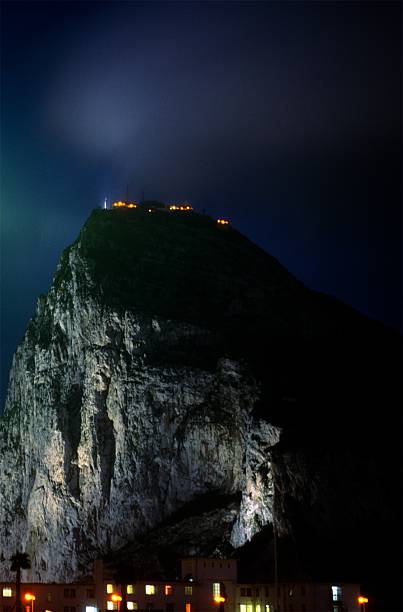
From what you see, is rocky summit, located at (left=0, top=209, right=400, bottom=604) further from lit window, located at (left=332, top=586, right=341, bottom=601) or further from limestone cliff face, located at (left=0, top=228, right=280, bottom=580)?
lit window, located at (left=332, top=586, right=341, bottom=601)

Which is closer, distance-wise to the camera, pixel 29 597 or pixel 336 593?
pixel 29 597

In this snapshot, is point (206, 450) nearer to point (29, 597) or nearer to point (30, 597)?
point (29, 597)

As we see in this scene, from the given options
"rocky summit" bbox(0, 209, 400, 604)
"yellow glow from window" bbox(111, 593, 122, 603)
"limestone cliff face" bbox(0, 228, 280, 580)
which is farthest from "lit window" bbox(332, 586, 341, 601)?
"limestone cliff face" bbox(0, 228, 280, 580)

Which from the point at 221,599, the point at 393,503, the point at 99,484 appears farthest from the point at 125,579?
the point at 99,484

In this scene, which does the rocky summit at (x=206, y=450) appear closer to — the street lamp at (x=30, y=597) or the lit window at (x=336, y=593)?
the lit window at (x=336, y=593)

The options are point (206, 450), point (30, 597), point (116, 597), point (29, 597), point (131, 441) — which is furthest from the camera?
point (131, 441)

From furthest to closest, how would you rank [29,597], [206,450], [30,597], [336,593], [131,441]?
[131,441] → [206,450] → [336,593] → [29,597] → [30,597]

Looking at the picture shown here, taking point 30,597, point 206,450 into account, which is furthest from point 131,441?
point 30,597

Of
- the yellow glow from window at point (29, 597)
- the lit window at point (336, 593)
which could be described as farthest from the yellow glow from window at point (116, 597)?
the lit window at point (336, 593)

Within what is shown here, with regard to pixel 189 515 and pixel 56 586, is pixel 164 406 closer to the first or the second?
pixel 189 515
